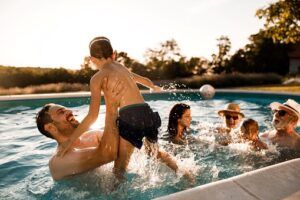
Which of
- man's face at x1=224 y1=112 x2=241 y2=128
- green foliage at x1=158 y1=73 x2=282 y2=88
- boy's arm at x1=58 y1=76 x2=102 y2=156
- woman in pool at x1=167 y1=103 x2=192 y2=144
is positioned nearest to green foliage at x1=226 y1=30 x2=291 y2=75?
green foliage at x1=158 y1=73 x2=282 y2=88

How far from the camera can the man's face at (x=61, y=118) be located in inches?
157

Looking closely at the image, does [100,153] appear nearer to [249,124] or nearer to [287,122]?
[249,124]

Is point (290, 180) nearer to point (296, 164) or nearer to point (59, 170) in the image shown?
point (296, 164)

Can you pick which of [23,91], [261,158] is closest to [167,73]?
[23,91]

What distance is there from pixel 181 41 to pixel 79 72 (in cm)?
2041

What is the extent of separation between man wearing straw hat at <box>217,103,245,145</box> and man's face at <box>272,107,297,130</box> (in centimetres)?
90

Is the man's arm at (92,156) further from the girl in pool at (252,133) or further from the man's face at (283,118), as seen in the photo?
the man's face at (283,118)

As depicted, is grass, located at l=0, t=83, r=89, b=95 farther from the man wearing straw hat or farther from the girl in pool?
the girl in pool

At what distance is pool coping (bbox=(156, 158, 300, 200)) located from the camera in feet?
7.90

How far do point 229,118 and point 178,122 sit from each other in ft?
4.72

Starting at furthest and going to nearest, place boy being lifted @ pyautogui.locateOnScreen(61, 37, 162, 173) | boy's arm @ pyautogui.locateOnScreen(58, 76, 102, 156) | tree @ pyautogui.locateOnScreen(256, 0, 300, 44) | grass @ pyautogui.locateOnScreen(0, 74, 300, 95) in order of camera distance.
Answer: grass @ pyautogui.locateOnScreen(0, 74, 300, 95)
tree @ pyautogui.locateOnScreen(256, 0, 300, 44)
boy being lifted @ pyautogui.locateOnScreen(61, 37, 162, 173)
boy's arm @ pyautogui.locateOnScreen(58, 76, 102, 156)

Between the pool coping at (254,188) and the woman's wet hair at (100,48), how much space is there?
79.9 inches

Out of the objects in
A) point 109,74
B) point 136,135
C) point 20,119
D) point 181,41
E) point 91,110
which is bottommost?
point 20,119

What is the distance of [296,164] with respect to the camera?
3.17 meters
